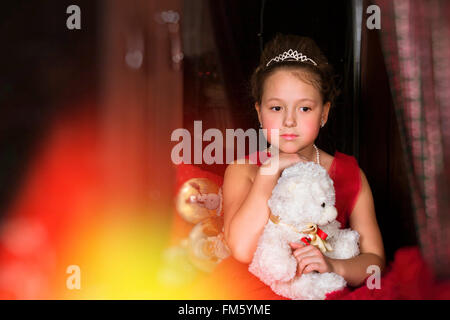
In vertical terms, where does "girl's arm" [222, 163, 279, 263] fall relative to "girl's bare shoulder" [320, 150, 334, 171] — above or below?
below

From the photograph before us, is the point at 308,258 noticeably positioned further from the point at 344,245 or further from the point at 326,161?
the point at 326,161

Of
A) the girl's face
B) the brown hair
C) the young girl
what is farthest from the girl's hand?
the brown hair

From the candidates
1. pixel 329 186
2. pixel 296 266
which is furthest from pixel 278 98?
pixel 296 266

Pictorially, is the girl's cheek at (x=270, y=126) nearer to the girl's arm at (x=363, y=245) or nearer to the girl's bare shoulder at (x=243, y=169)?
the girl's bare shoulder at (x=243, y=169)

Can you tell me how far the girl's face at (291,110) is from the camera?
3.60 ft

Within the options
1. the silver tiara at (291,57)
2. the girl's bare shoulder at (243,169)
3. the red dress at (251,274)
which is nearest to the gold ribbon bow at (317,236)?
the red dress at (251,274)

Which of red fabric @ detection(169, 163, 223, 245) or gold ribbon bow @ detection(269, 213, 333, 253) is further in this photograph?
red fabric @ detection(169, 163, 223, 245)

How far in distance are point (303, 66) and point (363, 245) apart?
44cm

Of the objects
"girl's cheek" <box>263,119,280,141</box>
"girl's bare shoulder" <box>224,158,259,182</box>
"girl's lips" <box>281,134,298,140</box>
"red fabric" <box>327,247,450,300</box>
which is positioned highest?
"girl's cheek" <box>263,119,280,141</box>

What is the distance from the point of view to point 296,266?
991mm

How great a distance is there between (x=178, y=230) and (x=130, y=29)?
55cm

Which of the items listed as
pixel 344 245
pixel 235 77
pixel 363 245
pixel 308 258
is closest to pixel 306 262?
pixel 308 258

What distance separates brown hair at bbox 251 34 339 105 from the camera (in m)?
1.13

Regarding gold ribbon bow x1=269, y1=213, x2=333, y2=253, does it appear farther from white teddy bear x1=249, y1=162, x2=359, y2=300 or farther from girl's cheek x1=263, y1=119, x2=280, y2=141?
girl's cheek x1=263, y1=119, x2=280, y2=141
